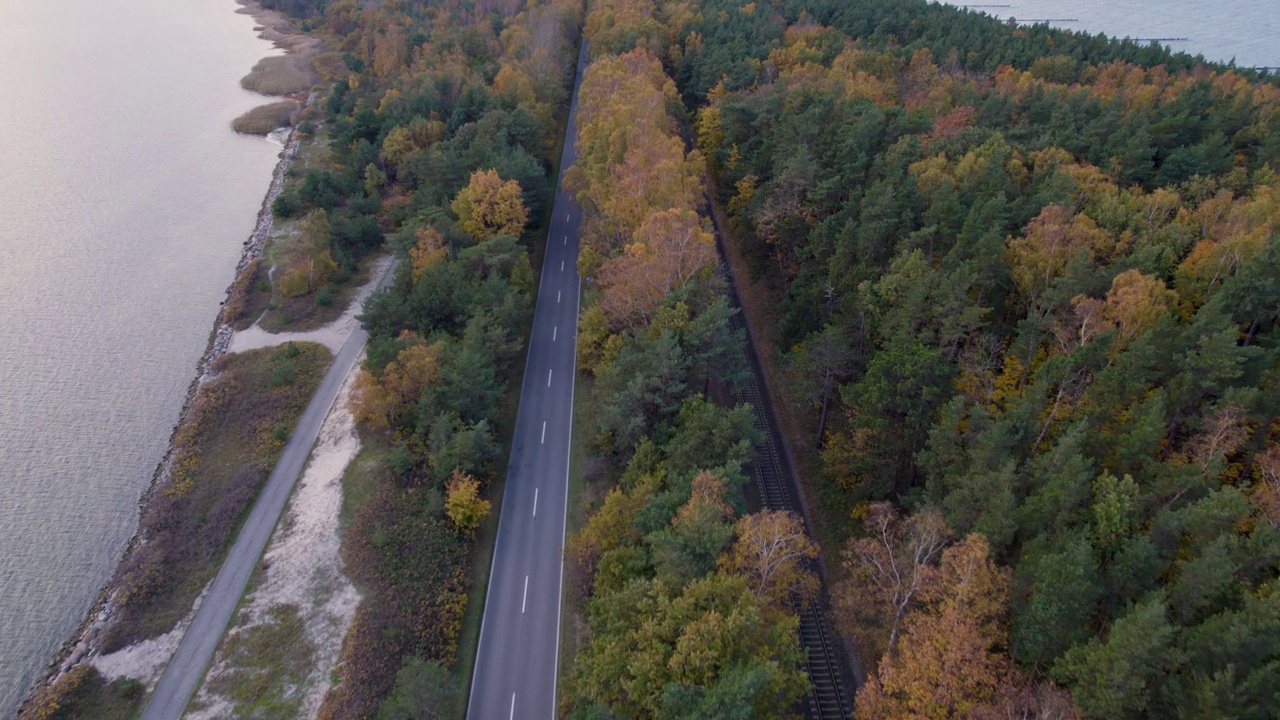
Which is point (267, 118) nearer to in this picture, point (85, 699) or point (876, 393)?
point (85, 699)

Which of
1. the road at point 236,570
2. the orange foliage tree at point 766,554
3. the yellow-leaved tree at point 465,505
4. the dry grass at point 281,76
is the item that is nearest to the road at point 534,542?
the yellow-leaved tree at point 465,505

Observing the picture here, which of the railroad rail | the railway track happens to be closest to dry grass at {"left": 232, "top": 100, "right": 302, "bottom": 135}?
the railroad rail

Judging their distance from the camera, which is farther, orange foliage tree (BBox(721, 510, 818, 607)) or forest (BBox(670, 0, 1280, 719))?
orange foliage tree (BBox(721, 510, 818, 607))

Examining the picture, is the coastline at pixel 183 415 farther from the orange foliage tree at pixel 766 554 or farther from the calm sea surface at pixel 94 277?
the orange foliage tree at pixel 766 554

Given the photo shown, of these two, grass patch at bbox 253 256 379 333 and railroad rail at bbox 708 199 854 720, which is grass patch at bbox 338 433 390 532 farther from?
railroad rail at bbox 708 199 854 720

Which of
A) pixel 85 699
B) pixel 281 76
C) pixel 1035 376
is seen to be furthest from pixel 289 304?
pixel 281 76

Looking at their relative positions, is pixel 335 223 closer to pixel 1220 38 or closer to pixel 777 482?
pixel 777 482
